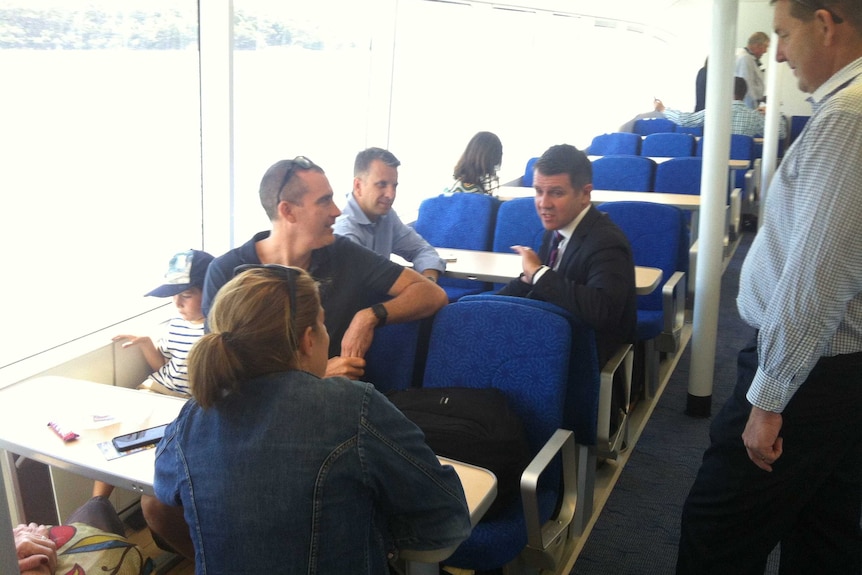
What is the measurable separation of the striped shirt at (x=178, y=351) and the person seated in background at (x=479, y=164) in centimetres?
235

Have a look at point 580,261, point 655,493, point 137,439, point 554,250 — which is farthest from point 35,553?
point 655,493

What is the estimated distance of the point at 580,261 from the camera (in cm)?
278

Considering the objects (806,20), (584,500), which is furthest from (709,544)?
(806,20)

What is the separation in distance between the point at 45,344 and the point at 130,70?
3.79ft

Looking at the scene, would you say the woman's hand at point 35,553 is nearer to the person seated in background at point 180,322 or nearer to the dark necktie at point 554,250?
the person seated in background at point 180,322

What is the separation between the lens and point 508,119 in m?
7.64

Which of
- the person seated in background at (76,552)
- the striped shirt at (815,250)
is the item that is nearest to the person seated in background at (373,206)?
the person seated in background at (76,552)

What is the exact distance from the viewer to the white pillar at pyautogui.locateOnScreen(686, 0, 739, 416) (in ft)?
11.1

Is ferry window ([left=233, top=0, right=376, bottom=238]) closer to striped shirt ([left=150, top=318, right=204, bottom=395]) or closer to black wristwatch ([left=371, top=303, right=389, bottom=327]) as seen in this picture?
striped shirt ([left=150, top=318, right=204, bottom=395])

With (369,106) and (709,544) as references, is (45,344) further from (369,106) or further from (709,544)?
(369,106)

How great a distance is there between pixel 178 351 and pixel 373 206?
1090mm

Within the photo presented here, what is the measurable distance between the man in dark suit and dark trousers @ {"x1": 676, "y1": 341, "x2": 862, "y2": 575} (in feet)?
2.61

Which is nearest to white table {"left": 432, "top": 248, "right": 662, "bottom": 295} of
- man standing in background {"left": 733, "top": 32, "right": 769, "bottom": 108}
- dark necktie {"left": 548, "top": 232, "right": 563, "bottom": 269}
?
dark necktie {"left": 548, "top": 232, "right": 563, "bottom": 269}

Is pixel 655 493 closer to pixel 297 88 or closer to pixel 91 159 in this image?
pixel 91 159
